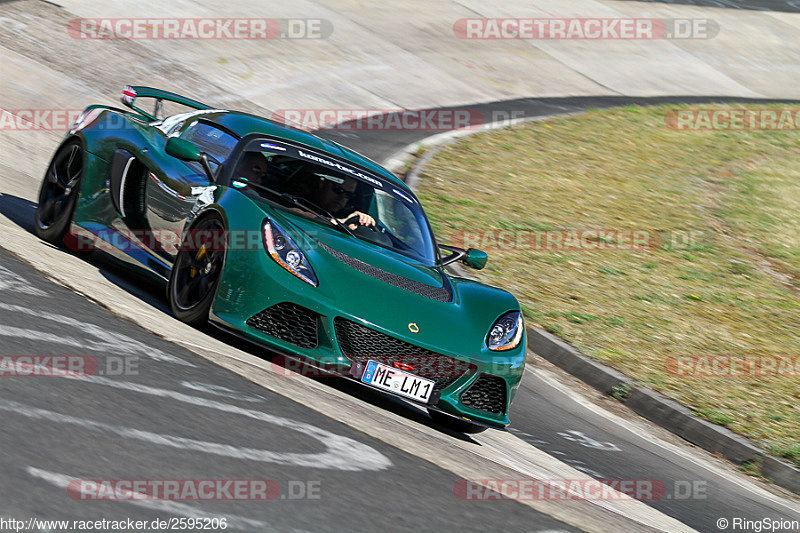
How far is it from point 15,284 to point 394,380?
7.11 ft

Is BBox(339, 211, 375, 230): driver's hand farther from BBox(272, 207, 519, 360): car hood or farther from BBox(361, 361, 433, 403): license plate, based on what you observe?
BBox(361, 361, 433, 403): license plate

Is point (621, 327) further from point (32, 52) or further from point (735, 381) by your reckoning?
point (32, 52)

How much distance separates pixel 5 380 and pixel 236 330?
1690 mm

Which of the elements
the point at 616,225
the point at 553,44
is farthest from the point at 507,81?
the point at 616,225

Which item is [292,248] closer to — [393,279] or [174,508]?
[393,279]

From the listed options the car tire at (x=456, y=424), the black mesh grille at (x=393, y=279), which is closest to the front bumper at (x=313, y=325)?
the black mesh grille at (x=393, y=279)

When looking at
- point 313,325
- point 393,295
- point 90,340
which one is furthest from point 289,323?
point 90,340

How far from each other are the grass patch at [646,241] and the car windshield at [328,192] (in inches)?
118

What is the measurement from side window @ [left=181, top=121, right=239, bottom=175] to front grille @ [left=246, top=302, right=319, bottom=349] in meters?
1.43

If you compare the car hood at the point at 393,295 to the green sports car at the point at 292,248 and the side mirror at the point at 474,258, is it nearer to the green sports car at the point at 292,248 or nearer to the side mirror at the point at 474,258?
the green sports car at the point at 292,248

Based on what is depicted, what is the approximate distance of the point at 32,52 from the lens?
14.2m

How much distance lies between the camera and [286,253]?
6.08 meters

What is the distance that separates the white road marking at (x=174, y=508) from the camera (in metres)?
3.56

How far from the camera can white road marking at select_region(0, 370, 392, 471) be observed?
4160 millimetres
